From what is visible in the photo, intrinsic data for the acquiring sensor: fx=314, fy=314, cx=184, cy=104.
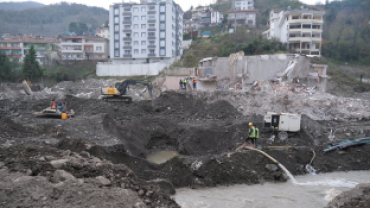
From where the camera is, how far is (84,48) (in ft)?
187

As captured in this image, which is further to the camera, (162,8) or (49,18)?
(49,18)

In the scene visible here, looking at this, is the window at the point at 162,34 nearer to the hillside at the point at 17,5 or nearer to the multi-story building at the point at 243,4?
the multi-story building at the point at 243,4

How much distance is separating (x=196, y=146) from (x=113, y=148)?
18.2ft

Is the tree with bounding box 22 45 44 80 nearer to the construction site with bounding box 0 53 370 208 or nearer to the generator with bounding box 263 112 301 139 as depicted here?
the construction site with bounding box 0 53 370 208

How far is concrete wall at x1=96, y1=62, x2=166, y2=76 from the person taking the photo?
4291 centimetres

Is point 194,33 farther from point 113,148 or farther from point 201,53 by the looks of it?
point 113,148

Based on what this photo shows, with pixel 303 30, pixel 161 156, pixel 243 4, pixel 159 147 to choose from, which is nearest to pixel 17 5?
pixel 243 4

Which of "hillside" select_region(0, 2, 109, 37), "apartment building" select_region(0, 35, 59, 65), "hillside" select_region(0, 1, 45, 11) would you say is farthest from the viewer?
"hillside" select_region(0, 1, 45, 11)

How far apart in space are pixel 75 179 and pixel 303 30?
143 feet

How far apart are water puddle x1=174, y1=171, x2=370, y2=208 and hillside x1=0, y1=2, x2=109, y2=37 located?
101m

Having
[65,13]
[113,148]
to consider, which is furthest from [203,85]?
[65,13]

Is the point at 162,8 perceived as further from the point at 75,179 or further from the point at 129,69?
the point at 75,179

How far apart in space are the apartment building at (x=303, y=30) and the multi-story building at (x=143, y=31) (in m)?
17.6

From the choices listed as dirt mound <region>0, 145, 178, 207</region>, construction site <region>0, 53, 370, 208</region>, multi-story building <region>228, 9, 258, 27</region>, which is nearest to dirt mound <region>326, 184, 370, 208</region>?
construction site <region>0, 53, 370, 208</region>
